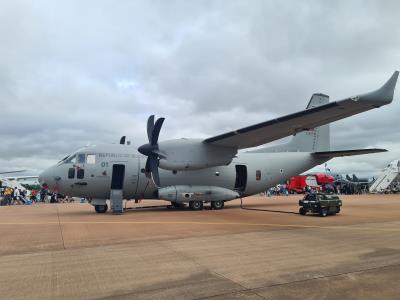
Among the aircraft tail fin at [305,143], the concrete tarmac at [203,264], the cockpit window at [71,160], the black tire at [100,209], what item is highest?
the aircraft tail fin at [305,143]

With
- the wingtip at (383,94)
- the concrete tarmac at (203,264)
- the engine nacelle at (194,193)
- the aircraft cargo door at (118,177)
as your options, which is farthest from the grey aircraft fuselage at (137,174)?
the wingtip at (383,94)

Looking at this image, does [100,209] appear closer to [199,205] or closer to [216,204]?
[199,205]

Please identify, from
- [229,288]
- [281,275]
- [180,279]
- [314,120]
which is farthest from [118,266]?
[314,120]

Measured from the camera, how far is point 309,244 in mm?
9969

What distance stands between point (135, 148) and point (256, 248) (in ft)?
47.7

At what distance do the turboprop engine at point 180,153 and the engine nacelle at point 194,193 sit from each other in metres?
2.80

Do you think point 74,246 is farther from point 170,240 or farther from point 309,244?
point 309,244

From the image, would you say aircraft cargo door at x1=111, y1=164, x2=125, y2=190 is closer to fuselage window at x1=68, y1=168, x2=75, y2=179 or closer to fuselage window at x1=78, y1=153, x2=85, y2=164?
fuselage window at x1=78, y1=153, x2=85, y2=164

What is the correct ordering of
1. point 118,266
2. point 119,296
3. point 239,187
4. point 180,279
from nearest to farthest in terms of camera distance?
1. point 119,296
2. point 180,279
3. point 118,266
4. point 239,187

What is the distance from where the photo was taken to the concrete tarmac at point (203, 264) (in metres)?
5.84

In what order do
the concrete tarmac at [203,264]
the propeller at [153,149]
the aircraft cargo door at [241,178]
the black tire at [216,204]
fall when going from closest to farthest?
the concrete tarmac at [203,264] → the propeller at [153,149] → the black tire at [216,204] → the aircraft cargo door at [241,178]

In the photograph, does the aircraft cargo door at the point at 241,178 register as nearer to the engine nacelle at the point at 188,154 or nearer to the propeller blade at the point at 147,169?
the engine nacelle at the point at 188,154

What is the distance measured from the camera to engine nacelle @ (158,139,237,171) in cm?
1806

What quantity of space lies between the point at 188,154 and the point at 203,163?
1061 mm
